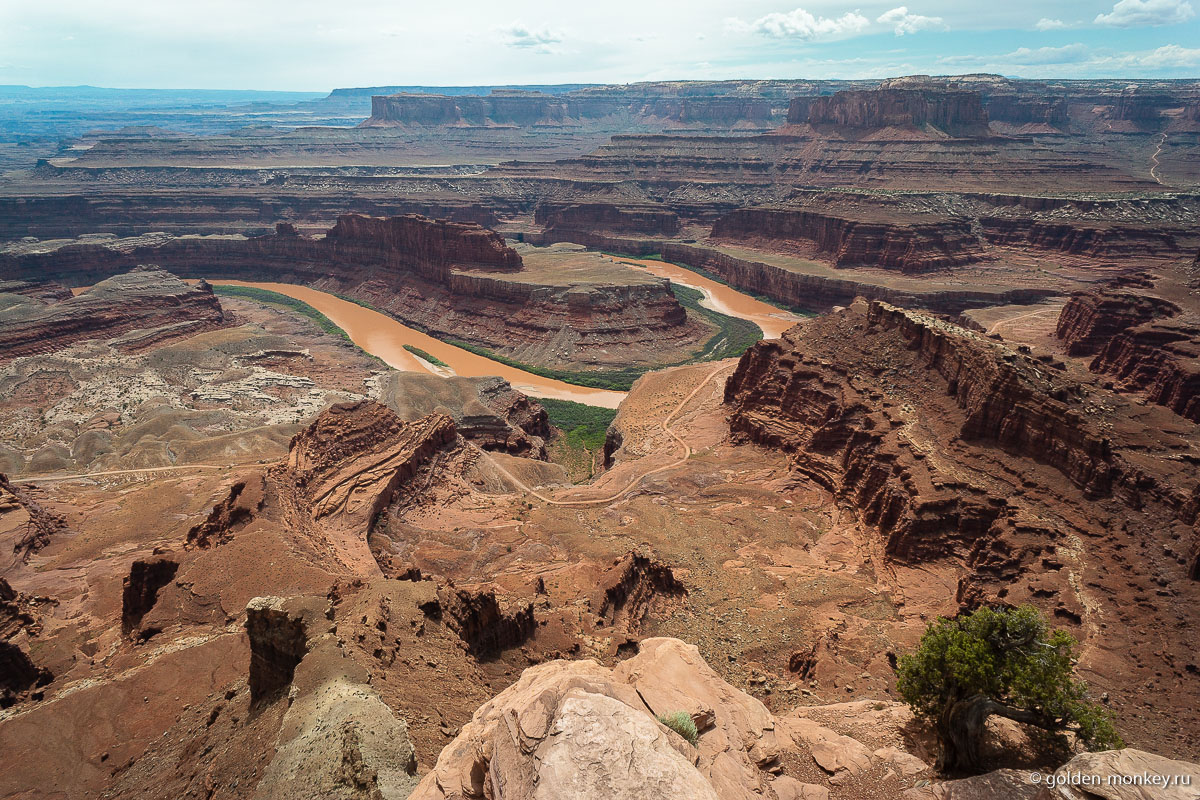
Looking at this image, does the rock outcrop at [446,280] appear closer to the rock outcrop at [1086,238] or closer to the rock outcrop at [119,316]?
the rock outcrop at [119,316]

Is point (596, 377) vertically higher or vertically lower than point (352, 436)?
lower

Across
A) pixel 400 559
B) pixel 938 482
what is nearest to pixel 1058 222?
pixel 938 482

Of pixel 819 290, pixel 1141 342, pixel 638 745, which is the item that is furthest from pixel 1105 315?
pixel 638 745

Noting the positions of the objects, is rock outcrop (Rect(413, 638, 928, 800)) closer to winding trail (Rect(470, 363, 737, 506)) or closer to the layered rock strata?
the layered rock strata

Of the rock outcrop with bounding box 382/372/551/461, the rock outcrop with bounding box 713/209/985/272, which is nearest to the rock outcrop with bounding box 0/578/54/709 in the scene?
the rock outcrop with bounding box 382/372/551/461

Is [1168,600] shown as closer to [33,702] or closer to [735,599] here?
[735,599]

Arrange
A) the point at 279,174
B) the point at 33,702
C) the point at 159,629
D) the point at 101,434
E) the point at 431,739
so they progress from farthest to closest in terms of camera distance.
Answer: the point at 279,174
the point at 101,434
the point at 159,629
the point at 33,702
the point at 431,739
